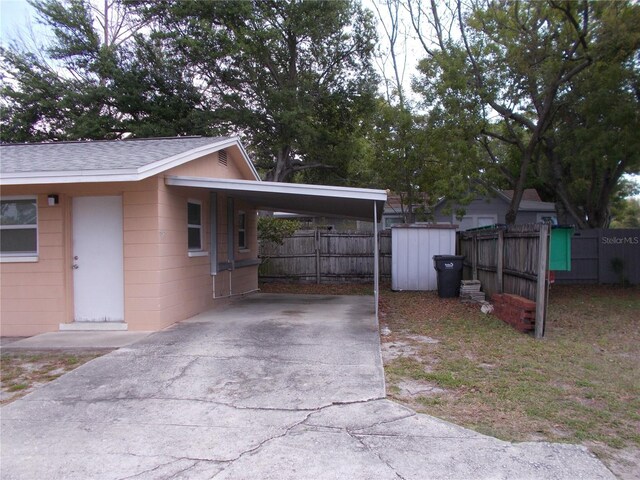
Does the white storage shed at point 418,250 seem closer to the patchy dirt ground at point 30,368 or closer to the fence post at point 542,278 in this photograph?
the fence post at point 542,278

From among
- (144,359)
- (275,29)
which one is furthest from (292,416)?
(275,29)

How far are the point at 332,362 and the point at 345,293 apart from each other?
309 inches

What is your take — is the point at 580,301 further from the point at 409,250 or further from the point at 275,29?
the point at 275,29

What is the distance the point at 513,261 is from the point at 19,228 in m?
8.96

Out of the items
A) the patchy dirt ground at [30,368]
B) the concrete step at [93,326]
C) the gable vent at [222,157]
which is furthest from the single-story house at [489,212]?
the patchy dirt ground at [30,368]

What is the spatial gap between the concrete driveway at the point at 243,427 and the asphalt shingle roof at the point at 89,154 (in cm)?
288

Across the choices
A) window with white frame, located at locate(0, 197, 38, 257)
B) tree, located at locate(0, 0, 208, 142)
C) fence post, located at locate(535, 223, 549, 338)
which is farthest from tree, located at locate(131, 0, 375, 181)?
fence post, located at locate(535, 223, 549, 338)

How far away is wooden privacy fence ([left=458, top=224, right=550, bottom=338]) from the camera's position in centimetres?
785

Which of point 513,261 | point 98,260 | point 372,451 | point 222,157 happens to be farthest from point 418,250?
point 372,451

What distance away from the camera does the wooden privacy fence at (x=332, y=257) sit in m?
16.7

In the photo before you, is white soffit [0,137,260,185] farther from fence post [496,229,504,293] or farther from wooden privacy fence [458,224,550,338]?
fence post [496,229,504,293]

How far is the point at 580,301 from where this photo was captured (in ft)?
40.4

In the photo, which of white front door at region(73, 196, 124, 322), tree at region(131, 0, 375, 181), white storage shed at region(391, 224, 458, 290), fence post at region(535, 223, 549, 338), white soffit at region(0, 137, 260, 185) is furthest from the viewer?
tree at region(131, 0, 375, 181)

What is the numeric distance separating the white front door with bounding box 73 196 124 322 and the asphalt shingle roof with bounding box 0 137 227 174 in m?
0.70
